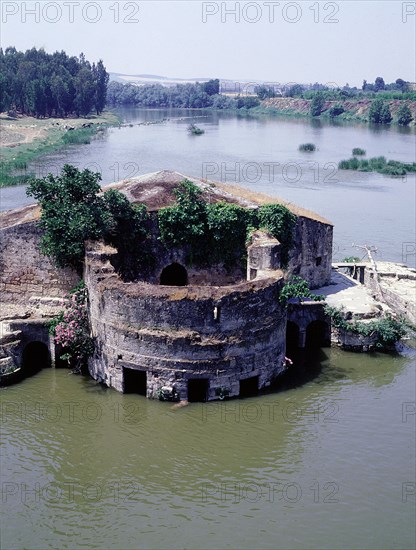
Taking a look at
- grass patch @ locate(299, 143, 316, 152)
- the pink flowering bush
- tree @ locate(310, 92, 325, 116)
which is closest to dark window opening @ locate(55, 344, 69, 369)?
the pink flowering bush

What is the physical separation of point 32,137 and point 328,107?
65800 millimetres

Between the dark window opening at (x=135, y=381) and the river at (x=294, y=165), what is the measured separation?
57.3 ft

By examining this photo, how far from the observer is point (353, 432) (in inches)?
749

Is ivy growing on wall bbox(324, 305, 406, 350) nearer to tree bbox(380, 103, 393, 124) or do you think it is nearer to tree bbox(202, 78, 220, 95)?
tree bbox(380, 103, 393, 124)

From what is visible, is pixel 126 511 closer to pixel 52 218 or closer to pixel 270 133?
pixel 52 218

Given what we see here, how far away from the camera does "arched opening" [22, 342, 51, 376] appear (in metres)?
22.4

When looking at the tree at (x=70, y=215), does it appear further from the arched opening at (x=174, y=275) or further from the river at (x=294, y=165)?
the river at (x=294, y=165)

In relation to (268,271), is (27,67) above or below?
above

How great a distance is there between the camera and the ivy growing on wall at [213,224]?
77.6ft

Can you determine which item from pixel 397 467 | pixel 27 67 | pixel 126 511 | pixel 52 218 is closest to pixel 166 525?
pixel 126 511

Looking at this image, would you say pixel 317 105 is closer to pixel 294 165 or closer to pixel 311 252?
pixel 294 165

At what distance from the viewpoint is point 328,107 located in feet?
421

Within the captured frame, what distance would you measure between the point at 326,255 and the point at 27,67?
85.0 metres

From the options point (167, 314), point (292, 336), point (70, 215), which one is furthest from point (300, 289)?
point (70, 215)
